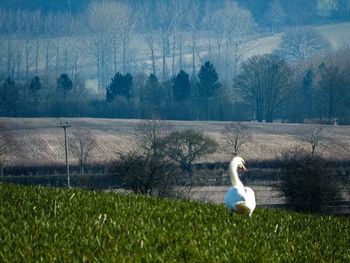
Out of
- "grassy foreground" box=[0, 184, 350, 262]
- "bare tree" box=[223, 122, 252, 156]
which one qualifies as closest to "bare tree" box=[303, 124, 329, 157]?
"bare tree" box=[223, 122, 252, 156]

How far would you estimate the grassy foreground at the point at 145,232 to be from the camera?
365 inches

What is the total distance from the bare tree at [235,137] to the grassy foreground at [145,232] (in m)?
70.7

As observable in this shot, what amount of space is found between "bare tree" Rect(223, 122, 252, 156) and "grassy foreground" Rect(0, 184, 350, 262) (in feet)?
232

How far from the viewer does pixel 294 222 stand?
1430cm

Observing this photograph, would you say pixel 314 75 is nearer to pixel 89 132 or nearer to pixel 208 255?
pixel 89 132

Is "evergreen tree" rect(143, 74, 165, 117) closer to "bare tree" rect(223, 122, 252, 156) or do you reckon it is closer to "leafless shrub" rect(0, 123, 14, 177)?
"bare tree" rect(223, 122, 252, 156)

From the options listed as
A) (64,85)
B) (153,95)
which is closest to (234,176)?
(153,95)

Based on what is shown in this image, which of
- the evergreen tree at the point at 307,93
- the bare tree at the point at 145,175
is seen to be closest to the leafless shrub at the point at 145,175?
the bare tree at the point at 145,175

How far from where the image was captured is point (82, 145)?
83.4 m

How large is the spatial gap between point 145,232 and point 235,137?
264ft

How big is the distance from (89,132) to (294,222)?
81952 mm

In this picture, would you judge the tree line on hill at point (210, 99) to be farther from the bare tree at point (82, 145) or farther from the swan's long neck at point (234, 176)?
the swan's long neck at point (234, 176)

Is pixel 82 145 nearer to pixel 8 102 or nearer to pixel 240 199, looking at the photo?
pixel 8 102

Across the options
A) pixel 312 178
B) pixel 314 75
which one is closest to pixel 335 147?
pixel 312 178
